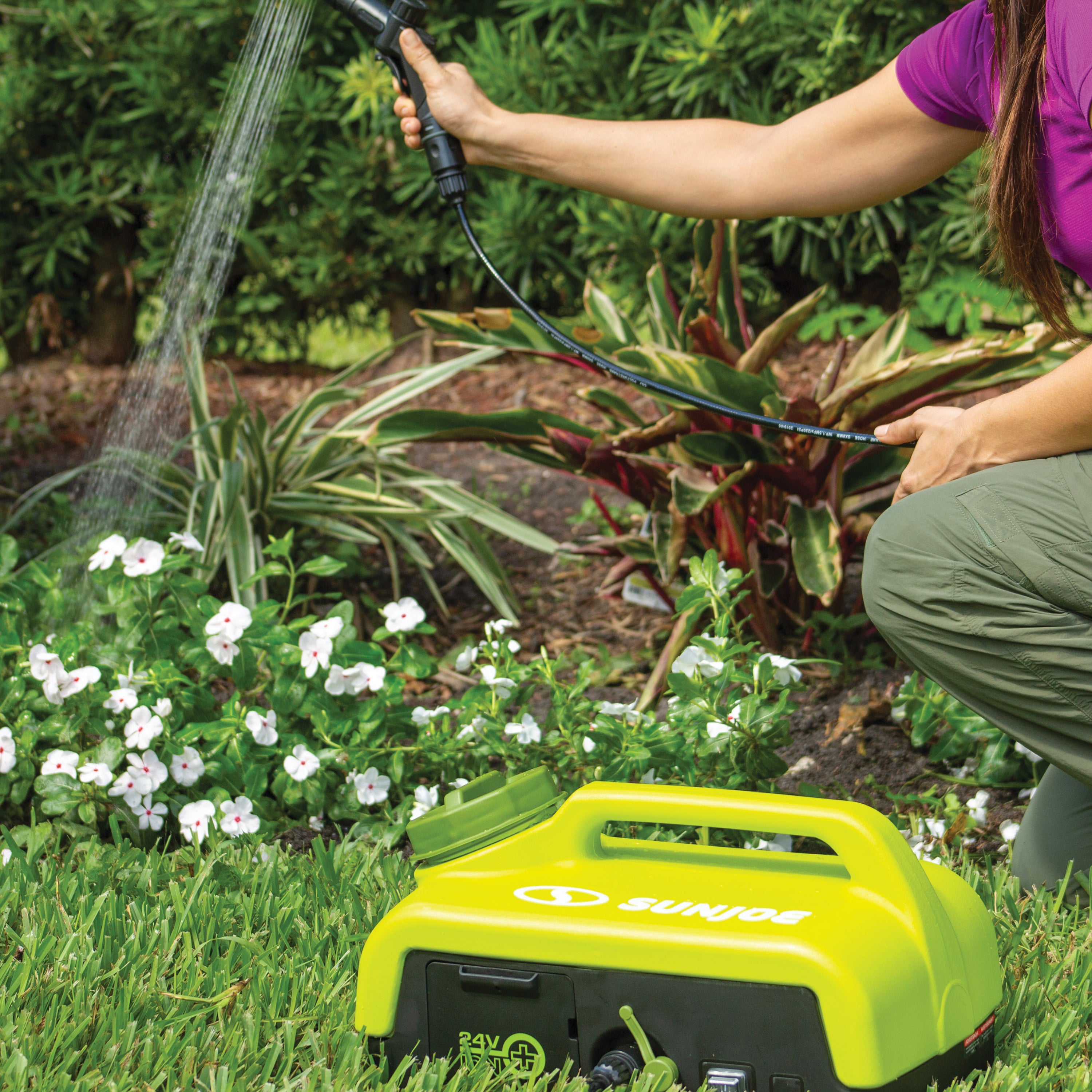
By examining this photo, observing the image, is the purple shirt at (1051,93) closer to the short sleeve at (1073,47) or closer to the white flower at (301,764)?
the short sleeve at (1073,47)

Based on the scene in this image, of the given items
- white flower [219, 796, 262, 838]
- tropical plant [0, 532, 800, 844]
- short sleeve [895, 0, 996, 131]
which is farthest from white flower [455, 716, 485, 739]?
short sleeve [895, 0, 996, 131]

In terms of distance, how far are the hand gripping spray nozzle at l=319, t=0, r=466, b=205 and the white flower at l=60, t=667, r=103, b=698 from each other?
940mm

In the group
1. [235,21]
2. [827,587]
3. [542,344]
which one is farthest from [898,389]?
[235,21]

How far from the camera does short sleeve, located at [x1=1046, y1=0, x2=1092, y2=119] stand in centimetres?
130

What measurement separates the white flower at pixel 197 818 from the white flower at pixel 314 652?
247 mm

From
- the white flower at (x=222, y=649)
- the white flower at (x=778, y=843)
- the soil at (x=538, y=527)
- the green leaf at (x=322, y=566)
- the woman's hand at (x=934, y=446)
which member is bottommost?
the soil at (x=538, y=527)

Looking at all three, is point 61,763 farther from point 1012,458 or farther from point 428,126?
point 1012,458

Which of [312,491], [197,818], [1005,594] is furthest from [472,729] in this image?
[312,491]

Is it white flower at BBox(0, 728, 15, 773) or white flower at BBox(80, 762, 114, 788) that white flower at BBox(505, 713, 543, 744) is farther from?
white flower at BBox(0, 728, 15, 773)

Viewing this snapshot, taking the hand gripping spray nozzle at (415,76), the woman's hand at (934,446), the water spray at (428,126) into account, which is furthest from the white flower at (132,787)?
the woman's hand at (934,446)

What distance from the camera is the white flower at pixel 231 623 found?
1865 mm

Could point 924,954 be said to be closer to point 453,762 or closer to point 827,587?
point 453,762

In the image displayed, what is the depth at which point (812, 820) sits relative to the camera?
1.14 meters

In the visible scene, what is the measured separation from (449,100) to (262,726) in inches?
40.9
